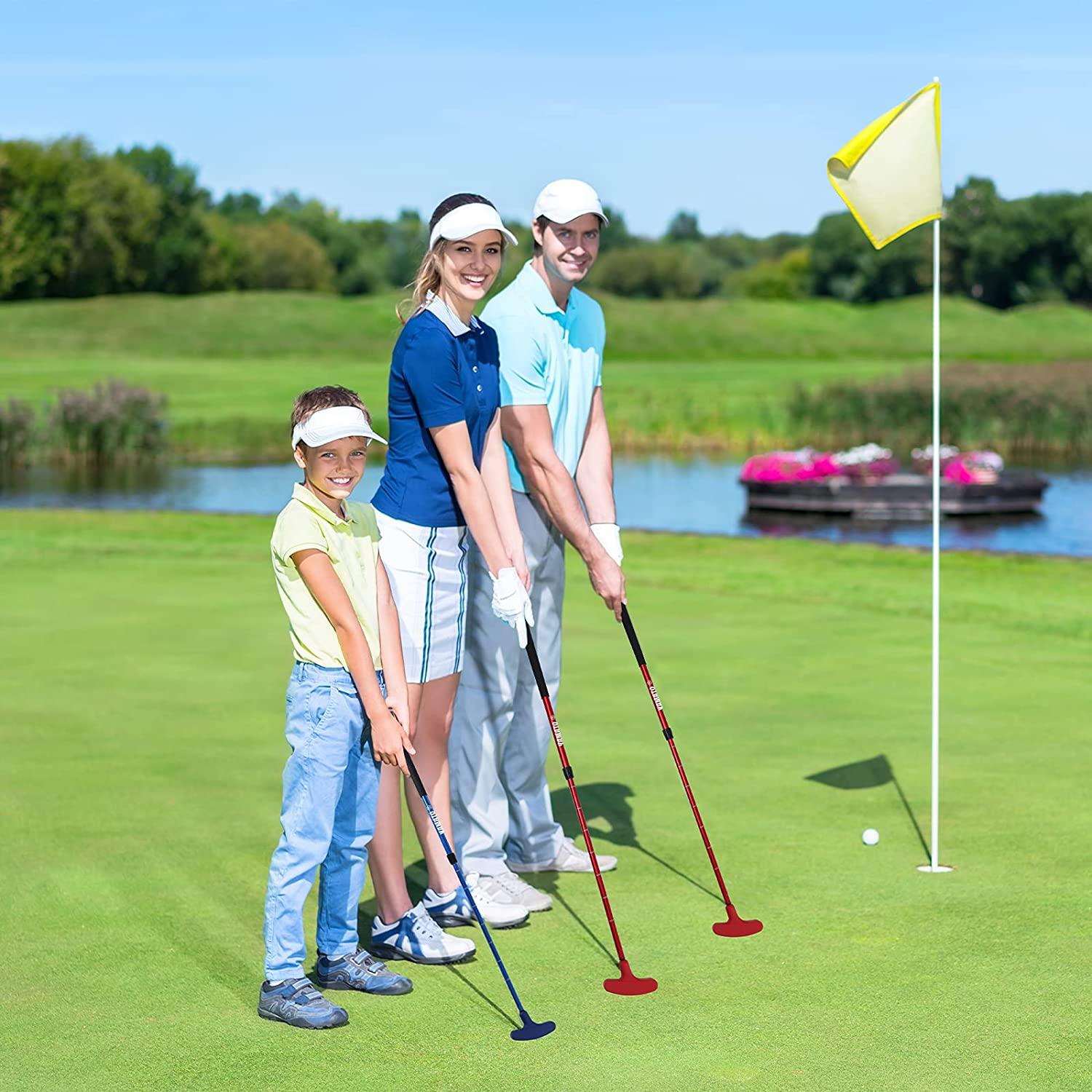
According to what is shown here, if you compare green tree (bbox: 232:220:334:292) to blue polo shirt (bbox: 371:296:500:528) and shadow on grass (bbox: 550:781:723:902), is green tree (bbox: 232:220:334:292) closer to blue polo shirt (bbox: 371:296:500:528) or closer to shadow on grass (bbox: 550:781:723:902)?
shadow on grass (bbox: 550:781:723:902)

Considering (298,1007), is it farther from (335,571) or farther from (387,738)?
(335,571)

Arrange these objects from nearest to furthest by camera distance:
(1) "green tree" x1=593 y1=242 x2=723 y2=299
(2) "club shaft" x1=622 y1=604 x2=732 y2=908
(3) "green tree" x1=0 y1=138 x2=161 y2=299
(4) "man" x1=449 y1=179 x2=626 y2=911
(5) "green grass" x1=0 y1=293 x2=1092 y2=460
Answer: (2) "club shaft" x1=622 y1=604 x2=732 y2=908, (4) "man" x1=449 y1=179 x2=626 y2=911, (5) "green grass" x1=0 y1=293 x2=1092 y2=460, (3) "green tree" x1=0 y1=138 x2=161 y2=299, (1) "green tree" x1=593 y1=242 x2=723 y2=299

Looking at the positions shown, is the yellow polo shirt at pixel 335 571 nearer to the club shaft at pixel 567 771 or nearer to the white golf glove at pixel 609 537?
the club shaft at pixel 567 771

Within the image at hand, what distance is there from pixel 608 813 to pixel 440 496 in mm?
1794

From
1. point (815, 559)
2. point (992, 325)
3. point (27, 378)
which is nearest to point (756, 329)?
point (992, 325)

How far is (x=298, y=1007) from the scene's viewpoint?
157 inches

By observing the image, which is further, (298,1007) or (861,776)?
(861,776)

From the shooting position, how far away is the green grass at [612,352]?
39.5 m

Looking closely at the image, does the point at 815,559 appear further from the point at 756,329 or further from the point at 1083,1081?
the point at 756,329

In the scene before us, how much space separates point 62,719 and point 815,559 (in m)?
8.22

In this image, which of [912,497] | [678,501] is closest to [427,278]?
[912,497]

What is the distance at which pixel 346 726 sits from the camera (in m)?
4.21

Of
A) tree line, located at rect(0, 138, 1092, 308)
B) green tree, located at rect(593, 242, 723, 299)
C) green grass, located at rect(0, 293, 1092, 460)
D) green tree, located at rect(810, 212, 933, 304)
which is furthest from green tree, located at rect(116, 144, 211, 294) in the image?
green tree, located at rect(810, 212, 933, 304)

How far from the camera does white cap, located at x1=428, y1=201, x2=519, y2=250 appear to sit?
4.65 m
